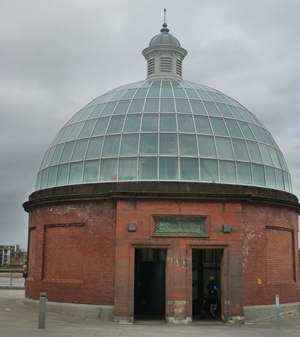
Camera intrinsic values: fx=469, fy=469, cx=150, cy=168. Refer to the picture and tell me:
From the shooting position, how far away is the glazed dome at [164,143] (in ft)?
60.0

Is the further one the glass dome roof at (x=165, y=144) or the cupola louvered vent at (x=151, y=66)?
the cupola louvered vent at (x=151, y=66)

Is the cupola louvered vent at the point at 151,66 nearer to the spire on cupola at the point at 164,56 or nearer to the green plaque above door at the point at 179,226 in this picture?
the spire on cupola at the point at 164,56

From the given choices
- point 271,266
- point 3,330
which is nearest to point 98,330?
point 3,330

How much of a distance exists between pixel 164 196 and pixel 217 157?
3200 millimetres

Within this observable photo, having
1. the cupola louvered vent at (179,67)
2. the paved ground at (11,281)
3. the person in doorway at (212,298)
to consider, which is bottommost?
the paved ground at (11,281)

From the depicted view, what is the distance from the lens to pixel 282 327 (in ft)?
52.8

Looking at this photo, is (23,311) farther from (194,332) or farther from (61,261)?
(194,332)

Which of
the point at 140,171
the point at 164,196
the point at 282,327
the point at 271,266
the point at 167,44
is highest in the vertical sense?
the point at 167,44

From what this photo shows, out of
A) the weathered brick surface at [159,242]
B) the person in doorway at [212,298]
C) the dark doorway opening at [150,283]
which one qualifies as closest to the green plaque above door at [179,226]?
the weathered brick surface at [159,242]

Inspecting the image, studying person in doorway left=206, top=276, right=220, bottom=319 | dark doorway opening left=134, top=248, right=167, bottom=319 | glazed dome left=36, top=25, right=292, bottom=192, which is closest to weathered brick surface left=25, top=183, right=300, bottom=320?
person in doorway left=206, top=276, right=220, bottom=319

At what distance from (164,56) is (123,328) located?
1556 centimetres

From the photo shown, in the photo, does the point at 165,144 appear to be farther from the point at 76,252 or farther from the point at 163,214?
the point at 76,252

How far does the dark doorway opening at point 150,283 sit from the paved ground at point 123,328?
8.39 ft

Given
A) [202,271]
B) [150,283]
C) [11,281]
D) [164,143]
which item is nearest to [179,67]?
[164,143]
